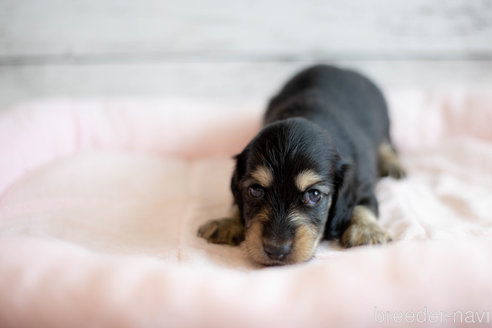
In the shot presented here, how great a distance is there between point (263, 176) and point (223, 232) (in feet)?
1.41

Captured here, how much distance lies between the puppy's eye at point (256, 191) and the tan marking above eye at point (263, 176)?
3 cm

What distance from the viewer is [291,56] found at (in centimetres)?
417

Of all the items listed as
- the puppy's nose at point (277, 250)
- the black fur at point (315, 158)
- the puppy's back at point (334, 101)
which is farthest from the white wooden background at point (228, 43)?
the puppy's nose at point (277, 250)

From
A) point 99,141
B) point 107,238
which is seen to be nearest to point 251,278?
point 107,238

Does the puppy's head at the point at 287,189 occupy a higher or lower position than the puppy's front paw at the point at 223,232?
higher

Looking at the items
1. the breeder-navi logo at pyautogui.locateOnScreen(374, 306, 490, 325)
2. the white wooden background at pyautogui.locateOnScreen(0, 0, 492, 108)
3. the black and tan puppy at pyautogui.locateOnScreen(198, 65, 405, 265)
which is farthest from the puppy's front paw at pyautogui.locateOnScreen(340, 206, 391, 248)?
the white wooden background at pyautogui.locateOnScreen(0, 0, 492, 108)

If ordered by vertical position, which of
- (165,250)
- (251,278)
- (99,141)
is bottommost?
(99,141)

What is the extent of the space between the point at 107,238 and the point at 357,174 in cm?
139

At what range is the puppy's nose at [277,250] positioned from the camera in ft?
5.87

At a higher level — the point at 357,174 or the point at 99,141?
the point at 357,174

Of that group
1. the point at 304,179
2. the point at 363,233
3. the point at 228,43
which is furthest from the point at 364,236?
the point at 228,43

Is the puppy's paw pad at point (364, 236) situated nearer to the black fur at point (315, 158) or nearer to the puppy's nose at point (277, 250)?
the black fur at point (315, 158)

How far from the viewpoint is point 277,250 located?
1789 mm

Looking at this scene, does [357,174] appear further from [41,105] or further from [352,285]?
[41,105]
